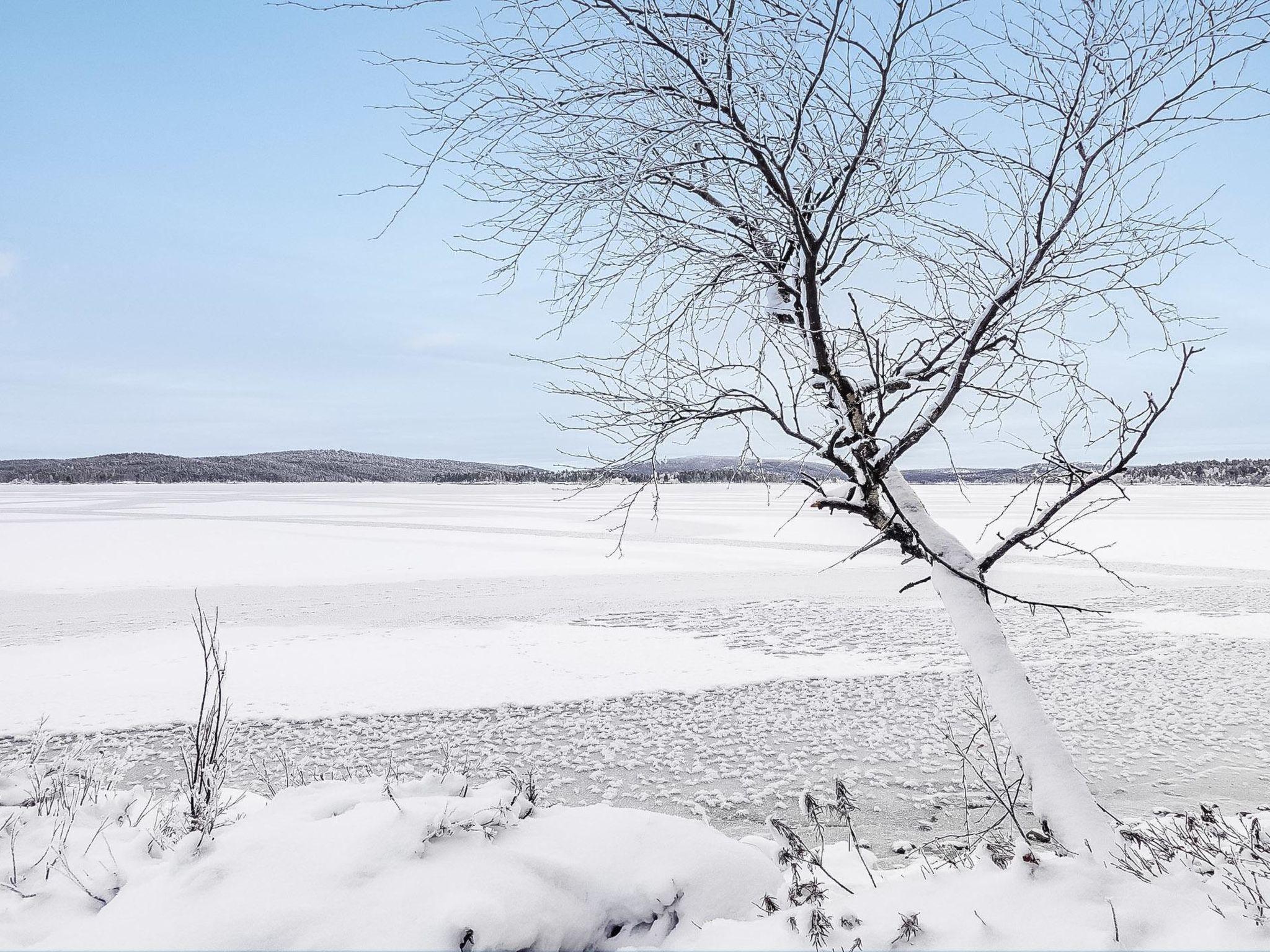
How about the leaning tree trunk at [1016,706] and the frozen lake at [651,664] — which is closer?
the leaning tree trunk at [1016,706]

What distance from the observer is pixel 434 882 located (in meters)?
2.57

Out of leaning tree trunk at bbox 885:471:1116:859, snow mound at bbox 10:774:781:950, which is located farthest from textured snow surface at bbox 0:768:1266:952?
leaning tree trunk at bbox 885:471:1116:859

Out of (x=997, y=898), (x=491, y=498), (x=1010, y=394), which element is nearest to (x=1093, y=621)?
(x=1010, y=394)

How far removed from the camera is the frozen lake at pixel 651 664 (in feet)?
18.7

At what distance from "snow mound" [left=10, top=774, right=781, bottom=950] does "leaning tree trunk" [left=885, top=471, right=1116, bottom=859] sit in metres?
1.16

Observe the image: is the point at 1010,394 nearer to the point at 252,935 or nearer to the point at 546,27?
the point at 546,27

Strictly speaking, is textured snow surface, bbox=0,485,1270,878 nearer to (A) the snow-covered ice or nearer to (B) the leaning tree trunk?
(A) the snow-covered ice

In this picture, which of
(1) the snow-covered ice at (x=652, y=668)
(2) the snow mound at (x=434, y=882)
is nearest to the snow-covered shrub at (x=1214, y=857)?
(1) the snow-covered ice at (x=652, y=668)

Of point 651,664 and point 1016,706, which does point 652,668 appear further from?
point 1016,706

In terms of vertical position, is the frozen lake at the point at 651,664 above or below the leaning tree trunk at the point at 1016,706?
below

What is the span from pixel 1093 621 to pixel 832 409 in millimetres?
9099

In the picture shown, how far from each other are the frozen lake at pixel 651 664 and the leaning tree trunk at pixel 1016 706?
1643 mm

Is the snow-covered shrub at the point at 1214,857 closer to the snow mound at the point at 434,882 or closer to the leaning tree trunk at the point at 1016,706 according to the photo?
the leaning tree trunk at the point at 1016,706

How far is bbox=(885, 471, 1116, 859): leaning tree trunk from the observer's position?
3.15m
